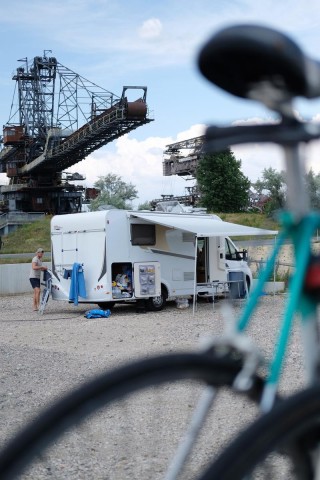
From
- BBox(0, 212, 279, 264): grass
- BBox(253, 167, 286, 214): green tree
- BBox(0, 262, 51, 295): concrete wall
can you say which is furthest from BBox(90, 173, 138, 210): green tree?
BBox(253, 167, 286, 214): green tree

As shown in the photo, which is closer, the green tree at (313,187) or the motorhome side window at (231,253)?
the green tree at (313,187)

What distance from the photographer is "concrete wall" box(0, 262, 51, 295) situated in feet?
89.5

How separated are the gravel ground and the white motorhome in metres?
0.68

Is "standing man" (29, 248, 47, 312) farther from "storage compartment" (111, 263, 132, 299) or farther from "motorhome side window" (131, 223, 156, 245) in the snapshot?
"motorhome side window" (131, 223, 156, 245)

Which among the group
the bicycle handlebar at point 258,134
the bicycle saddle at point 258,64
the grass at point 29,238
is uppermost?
the grass at point 29,238

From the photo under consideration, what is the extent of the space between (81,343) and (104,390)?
11874 millimetres

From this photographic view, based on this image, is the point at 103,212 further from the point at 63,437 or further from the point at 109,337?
the point at 63,437

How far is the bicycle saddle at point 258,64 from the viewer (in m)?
→ 1.56

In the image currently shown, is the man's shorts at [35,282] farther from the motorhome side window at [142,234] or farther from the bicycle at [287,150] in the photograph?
the bicycle at [287,150]

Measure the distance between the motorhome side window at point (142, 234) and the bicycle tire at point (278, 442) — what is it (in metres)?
17.5

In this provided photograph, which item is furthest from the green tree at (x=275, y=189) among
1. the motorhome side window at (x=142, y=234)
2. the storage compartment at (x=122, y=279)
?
the motorhome side window at (x=142, y=234)

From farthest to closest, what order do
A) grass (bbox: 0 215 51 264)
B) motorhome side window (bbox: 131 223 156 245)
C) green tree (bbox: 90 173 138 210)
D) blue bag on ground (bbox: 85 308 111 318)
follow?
green tree (bbox: 90 173 138 210) < grass (bbox: 0 215 51 264) < motorhome side window (bbox: 131 223 156 245) < blue bag on ground (bbox: 85 308 111 318)

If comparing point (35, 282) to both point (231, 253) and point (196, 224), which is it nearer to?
point (196, 224)

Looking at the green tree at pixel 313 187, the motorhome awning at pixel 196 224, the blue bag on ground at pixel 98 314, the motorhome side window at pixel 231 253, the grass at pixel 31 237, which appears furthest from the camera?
the grass at pixel 31 237
